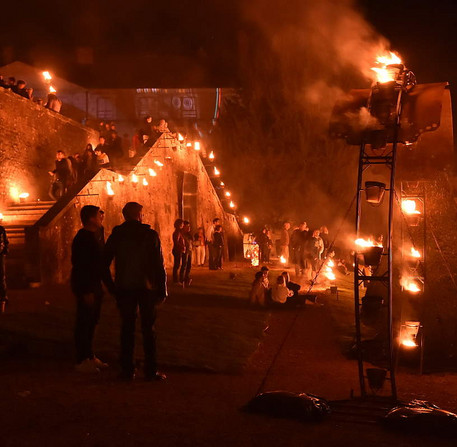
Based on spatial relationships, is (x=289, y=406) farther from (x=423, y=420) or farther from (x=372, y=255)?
(x=372, y=255)

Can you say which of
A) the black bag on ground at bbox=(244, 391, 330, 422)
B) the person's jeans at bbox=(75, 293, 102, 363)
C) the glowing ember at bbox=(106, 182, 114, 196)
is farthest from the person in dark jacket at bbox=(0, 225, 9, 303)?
the glowing ember at bbox=(106, 182, 114, 196)

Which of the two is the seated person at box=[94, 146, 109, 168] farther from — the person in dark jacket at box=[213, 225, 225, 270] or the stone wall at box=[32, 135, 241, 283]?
the person in dark jacket at box=[213, 225, 225, 270]

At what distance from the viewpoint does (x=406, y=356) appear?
28.6 ft

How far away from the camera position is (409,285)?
9461 mm

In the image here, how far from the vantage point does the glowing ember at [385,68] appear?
6691 millimetres

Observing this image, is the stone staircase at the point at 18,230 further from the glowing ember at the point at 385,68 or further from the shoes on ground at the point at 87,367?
the glowing ember at the point at 385,68

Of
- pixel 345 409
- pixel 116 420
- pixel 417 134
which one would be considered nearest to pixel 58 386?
pixel 116 420

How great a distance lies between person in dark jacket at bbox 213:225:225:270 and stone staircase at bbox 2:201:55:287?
5.69m

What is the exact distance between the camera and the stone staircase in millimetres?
13422

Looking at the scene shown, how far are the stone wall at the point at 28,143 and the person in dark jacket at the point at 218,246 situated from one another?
6044 millimetres

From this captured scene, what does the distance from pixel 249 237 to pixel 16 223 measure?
12.7 m

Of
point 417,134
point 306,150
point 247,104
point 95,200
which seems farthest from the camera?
point 247,104

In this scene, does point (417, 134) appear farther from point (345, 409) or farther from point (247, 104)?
point (247, 104)

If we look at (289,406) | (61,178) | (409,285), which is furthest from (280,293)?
(61,178)
